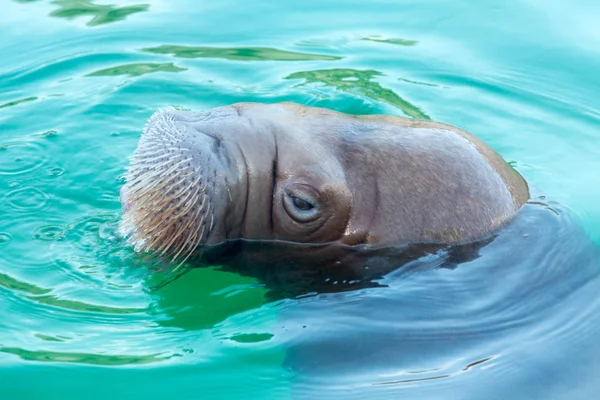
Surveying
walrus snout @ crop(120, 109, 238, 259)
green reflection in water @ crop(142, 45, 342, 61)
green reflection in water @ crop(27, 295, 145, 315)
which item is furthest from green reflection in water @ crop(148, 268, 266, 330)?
green reflection in water @ crop(142, 45, 342, 61)

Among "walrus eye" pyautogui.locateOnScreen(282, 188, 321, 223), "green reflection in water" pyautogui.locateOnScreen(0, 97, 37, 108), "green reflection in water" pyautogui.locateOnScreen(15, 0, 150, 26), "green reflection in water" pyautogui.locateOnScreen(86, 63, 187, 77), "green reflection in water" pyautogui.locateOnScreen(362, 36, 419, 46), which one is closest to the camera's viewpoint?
"walrus eye" pyautogui.locateOnScreen(282, 188, 321, 223)

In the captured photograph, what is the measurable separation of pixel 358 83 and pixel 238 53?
1.67 meters

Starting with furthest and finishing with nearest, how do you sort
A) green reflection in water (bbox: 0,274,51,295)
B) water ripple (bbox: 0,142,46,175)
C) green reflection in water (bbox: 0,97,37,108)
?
green reflection in water (bbox: 0,97,37,108) → water ripple (bbox: 0,142,46,175) → green reflection in water (bbox: 0,274,51,295)

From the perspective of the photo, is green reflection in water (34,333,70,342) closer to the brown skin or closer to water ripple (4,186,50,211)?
the brown skin

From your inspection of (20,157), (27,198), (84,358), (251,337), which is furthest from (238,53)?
(84,358)

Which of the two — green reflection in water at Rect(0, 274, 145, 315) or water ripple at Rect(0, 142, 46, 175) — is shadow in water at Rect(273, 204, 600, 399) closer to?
green reflection in water at Rect(0, 274, 145, 315)

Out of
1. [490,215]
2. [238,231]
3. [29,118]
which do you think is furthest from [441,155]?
[29,118]

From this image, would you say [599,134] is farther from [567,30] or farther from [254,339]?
[254,339]

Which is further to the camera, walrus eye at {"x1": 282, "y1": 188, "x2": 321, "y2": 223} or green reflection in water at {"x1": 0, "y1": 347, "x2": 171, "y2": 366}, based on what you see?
walrus eye at {"x1": 282, "y1": 188, "x2": 321, "y2": 223}

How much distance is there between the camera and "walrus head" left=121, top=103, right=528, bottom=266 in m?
Answer: 5.70

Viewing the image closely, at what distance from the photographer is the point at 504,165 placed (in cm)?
627

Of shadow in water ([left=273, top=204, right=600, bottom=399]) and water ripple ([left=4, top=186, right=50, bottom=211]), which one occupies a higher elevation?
water ripple ([left=4, top=186, right=50, bottom=211])

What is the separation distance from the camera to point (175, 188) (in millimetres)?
5758

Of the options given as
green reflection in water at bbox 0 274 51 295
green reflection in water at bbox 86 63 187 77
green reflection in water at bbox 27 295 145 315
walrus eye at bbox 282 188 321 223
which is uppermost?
green reflection in water at bbox 86 63 187 77
